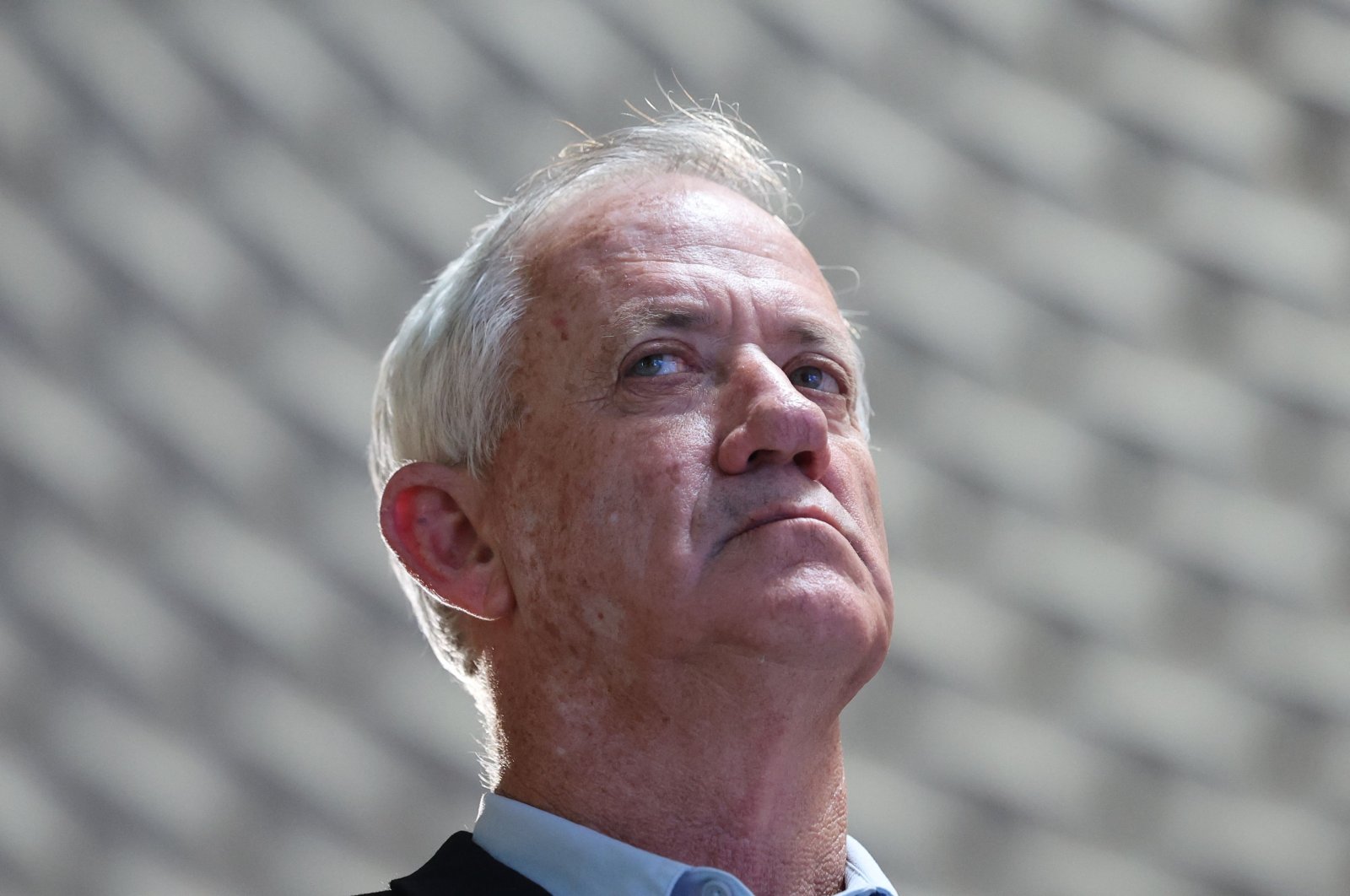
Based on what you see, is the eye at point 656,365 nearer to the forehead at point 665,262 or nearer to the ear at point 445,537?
the forehead at point 665,262

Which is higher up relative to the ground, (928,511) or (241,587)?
(928,511)

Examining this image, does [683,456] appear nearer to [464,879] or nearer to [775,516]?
[775,516]

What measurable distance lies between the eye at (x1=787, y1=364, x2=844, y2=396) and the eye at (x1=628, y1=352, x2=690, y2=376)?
17 cm

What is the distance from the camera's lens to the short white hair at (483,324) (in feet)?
6.02

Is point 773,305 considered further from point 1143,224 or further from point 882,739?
point 1143,224

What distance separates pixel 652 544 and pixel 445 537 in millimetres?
362

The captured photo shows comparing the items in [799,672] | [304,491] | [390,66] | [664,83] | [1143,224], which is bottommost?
[799,672]

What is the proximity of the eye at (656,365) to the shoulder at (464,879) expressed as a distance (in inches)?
23.4

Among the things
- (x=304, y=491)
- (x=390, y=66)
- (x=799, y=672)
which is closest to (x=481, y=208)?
(x=390, y=66)

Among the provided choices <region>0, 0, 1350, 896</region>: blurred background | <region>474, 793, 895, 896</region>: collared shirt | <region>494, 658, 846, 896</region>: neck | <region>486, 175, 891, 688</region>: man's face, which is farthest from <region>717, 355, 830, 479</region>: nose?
<region>0, 0, 1350, 896</region>: blurred background

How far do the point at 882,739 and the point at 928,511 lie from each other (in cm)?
60

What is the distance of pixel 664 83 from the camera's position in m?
3.65

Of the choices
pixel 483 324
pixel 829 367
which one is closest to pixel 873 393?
pixel 829 367

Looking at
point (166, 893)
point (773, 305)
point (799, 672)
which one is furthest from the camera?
point (166, 893)
